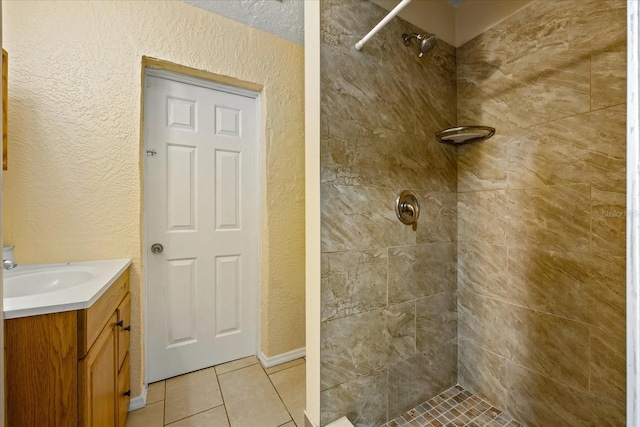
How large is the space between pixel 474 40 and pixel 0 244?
2052mm

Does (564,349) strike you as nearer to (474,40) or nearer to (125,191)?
(474,40)

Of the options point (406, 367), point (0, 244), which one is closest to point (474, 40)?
point (406, 367)

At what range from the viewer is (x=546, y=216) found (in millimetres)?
1169

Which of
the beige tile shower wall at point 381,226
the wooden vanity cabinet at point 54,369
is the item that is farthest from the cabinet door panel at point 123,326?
the beige tile shower wall at point 381,226

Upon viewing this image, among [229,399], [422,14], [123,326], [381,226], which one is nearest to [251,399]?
[229,399]

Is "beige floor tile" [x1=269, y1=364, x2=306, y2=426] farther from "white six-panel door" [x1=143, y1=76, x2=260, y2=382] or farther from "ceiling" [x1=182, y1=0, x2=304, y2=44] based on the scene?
"ceiling" [x1=182, y1=0, x2=304, y2=44]

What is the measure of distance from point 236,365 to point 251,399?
40cm

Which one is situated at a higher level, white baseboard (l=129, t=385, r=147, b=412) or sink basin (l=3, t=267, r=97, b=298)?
sink basin (l=3, t=267, r=97, b=298)

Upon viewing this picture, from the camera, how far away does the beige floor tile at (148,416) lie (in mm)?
1367

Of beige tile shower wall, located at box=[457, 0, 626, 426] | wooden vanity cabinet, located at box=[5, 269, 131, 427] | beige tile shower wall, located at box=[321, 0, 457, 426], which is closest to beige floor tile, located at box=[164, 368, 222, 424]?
wooden vanity cabinet, located at box=[5, 269, 131, 427]

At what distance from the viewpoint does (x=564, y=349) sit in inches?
43.9

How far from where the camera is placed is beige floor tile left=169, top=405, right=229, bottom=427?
1.36 meters

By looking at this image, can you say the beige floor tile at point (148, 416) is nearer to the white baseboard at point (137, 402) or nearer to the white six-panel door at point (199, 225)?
the white baseboard at point (137, 402)

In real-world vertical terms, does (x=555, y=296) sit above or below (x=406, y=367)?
above
